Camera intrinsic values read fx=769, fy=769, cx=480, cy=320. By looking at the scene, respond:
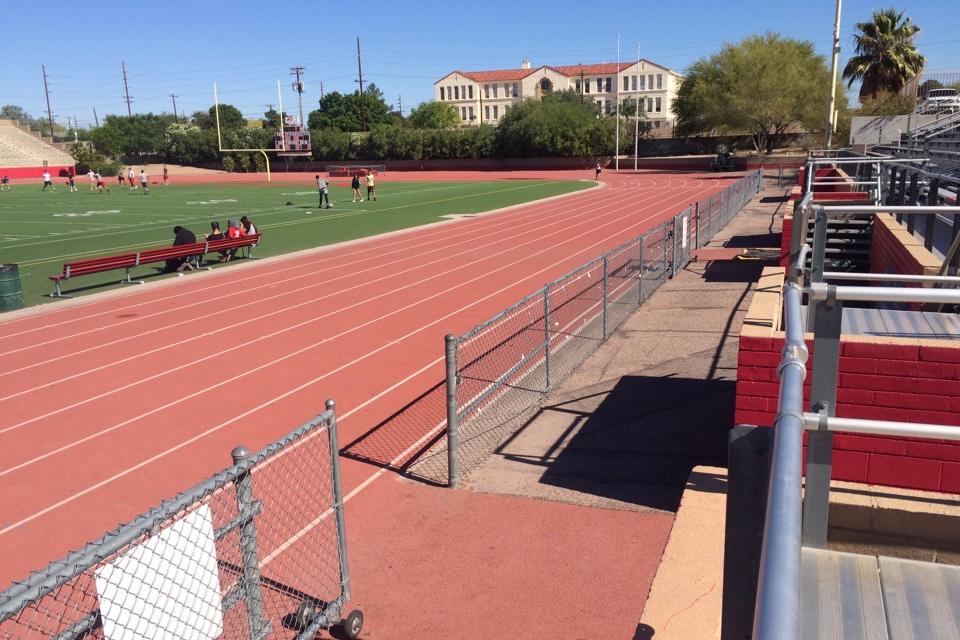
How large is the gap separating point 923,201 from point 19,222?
37429 mm

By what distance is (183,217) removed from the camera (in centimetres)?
3706

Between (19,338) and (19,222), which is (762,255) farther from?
(19,222)

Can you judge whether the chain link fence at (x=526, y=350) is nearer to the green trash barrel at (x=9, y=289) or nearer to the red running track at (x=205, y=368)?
the red running track at (x=205, y=368)

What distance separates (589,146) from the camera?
266 feet

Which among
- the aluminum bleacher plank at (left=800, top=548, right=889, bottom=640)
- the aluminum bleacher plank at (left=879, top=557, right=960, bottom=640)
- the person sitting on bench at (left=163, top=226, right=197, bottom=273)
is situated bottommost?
the person sitting on bench at (left=163, top=226, right=197, bottom=273)

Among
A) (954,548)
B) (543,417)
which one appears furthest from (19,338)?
(954,548)

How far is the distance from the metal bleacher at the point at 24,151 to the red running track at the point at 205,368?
89.0m

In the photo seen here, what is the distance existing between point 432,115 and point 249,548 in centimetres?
12428

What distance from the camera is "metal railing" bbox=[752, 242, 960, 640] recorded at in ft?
3.85

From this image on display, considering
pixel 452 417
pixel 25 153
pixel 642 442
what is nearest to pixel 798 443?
pixel 452 417

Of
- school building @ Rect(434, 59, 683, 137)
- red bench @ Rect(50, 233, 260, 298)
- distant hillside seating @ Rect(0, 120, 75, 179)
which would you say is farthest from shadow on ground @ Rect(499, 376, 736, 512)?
school building @ Rect(434, 59, 683, 137)

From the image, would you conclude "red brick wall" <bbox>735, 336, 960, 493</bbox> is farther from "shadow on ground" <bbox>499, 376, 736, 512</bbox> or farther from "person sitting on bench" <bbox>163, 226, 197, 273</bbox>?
"person sitting on bench" <bbox>163, 226, 197, 273</bbox>

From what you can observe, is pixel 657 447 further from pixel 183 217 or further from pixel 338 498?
pixel 183 217

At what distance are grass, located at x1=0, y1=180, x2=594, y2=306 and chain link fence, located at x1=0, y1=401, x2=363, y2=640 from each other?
44.8ft
